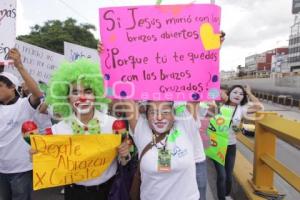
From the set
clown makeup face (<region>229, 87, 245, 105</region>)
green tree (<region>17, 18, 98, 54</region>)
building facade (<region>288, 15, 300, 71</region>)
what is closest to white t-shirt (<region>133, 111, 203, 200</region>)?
clown makeup face (<region>229, 87, 245, 105</region>)

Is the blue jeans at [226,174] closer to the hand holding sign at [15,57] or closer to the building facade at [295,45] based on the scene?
the hand holding sign at [15,57]

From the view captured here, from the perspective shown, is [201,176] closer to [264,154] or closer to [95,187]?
[264,154]

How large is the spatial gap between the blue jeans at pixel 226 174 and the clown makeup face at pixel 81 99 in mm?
2963

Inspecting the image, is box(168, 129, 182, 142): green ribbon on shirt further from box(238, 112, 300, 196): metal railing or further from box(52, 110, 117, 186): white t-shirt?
box(238, 112, 300, 196): metal railing

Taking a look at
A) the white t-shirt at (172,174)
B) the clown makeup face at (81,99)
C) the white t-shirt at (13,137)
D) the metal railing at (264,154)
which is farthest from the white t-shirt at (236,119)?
the clown makeup face at (81,99)

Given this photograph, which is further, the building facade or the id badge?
the building facade

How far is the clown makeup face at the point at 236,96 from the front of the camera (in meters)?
6.12

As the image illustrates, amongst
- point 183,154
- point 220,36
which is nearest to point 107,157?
point 183,154

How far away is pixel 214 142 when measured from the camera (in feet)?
18.0

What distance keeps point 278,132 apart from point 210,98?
5.08 feet

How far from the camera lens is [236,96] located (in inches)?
241

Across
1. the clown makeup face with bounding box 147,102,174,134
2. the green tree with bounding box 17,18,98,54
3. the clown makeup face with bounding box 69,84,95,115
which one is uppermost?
the green tree with bounding box 17,18,98,54

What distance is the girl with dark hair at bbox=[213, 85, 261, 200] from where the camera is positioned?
5.62 metres

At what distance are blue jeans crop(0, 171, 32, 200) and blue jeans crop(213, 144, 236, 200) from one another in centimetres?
263
